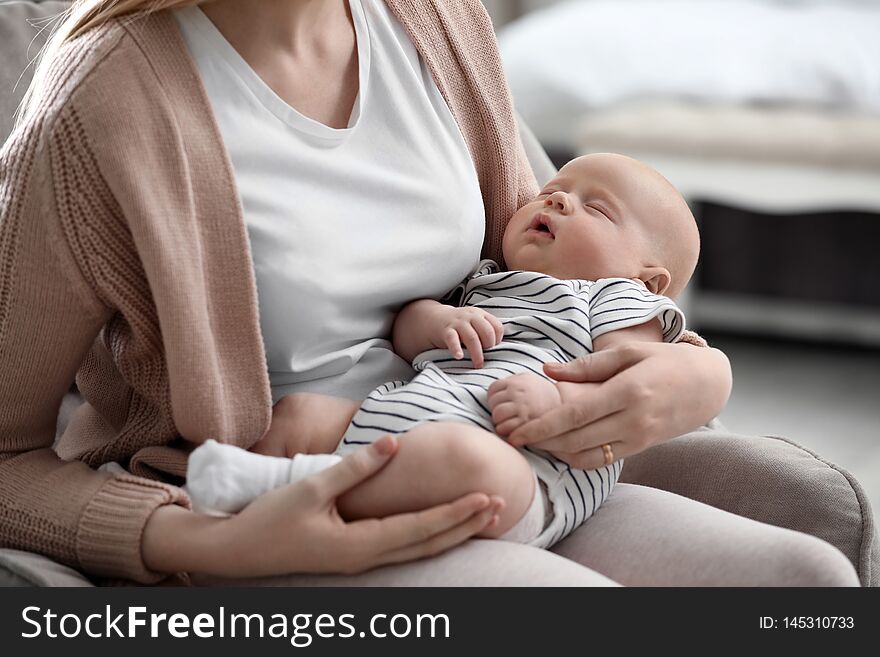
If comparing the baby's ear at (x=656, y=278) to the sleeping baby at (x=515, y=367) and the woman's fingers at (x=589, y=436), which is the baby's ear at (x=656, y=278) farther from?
the woman's fingers at (x=589, y=436)

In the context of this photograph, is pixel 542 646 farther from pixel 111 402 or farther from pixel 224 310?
pixel 111 402

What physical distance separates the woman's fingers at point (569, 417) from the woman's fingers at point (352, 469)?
0.13m

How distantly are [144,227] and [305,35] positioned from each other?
1.05 feet

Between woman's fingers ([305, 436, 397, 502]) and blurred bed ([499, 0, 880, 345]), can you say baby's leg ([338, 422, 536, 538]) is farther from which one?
blurred bed ([499, 0, 880, 345])

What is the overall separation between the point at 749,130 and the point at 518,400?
2.11m

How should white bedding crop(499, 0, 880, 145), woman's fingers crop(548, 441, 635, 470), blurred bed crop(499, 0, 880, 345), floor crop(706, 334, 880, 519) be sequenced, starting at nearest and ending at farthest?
woman's fingers crop(548, 441, 635, 470)
floor crop(706, 334, 880, 519)
blurred bed crop(499, 0, 880, 345)
white bedding crop(499, 0, 880, 145)

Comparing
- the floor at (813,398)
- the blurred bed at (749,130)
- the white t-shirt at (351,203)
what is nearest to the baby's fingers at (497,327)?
the white t-shirt at (351,203)

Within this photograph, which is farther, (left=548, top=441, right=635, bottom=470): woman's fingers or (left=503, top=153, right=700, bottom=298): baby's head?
(left=503, top=153, right=700, bottom=298): baby's head

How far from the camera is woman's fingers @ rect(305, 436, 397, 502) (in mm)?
990

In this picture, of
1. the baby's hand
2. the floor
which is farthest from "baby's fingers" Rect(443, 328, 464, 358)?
the floor

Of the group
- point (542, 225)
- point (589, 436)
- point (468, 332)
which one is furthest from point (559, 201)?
point (589, 436)

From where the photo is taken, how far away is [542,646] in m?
0.96

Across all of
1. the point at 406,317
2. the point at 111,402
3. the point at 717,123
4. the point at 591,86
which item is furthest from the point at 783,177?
the point at 111,402

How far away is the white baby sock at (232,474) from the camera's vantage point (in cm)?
101
